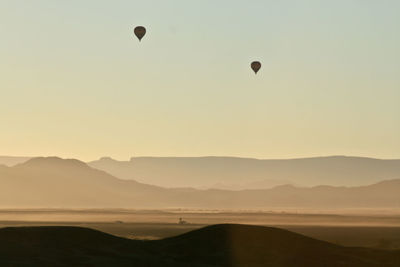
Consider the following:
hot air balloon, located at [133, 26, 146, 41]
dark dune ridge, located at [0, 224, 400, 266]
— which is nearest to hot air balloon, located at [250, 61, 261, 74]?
hot air balloon, located at [133, 26, 146, 41]

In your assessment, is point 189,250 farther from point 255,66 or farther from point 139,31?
point 255,66

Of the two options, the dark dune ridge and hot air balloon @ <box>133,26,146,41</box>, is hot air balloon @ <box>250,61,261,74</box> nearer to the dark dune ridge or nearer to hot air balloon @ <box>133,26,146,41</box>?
hot air balloon @ <box>133,26,146,41</box>

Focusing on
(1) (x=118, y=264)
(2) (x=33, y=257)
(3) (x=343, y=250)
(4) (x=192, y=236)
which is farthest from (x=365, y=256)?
(2) (x=33, y=257)

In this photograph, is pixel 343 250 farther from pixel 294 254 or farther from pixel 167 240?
pixel 167 240

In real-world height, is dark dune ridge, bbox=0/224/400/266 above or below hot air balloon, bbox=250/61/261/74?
below

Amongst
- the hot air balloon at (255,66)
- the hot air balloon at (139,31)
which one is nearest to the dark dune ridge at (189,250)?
the hot air balloon at (255,66)
